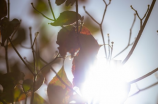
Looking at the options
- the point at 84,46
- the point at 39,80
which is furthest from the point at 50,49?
the point at 84,46

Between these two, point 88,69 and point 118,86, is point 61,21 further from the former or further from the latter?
point 118,86

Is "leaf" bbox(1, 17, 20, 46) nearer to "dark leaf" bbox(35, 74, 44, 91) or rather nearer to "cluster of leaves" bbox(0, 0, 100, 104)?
"cluster of leaves" bbox(0, 0, 100, 104)

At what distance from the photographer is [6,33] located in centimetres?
74

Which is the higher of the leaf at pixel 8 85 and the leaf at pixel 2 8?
the leaf at pixel 2 8

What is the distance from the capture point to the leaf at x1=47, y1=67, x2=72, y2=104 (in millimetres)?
779

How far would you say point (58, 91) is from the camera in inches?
31.3

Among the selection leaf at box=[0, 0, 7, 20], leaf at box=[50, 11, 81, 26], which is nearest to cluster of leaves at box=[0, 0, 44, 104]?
leaf at box=[0, 0, 7, 20]

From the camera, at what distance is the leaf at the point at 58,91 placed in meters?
0.78

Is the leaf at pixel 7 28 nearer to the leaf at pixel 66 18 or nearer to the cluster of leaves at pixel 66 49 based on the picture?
the cluster of leaves at pixel 66 49

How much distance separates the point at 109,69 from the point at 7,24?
1.50ft

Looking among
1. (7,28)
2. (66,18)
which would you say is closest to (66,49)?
(66,18)

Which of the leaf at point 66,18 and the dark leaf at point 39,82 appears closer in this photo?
the leaf at point 66,18

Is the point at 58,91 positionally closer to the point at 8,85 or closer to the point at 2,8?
the point at 8,85

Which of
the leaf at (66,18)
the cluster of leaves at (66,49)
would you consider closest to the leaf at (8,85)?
the cluster of leaves at (66,49)
